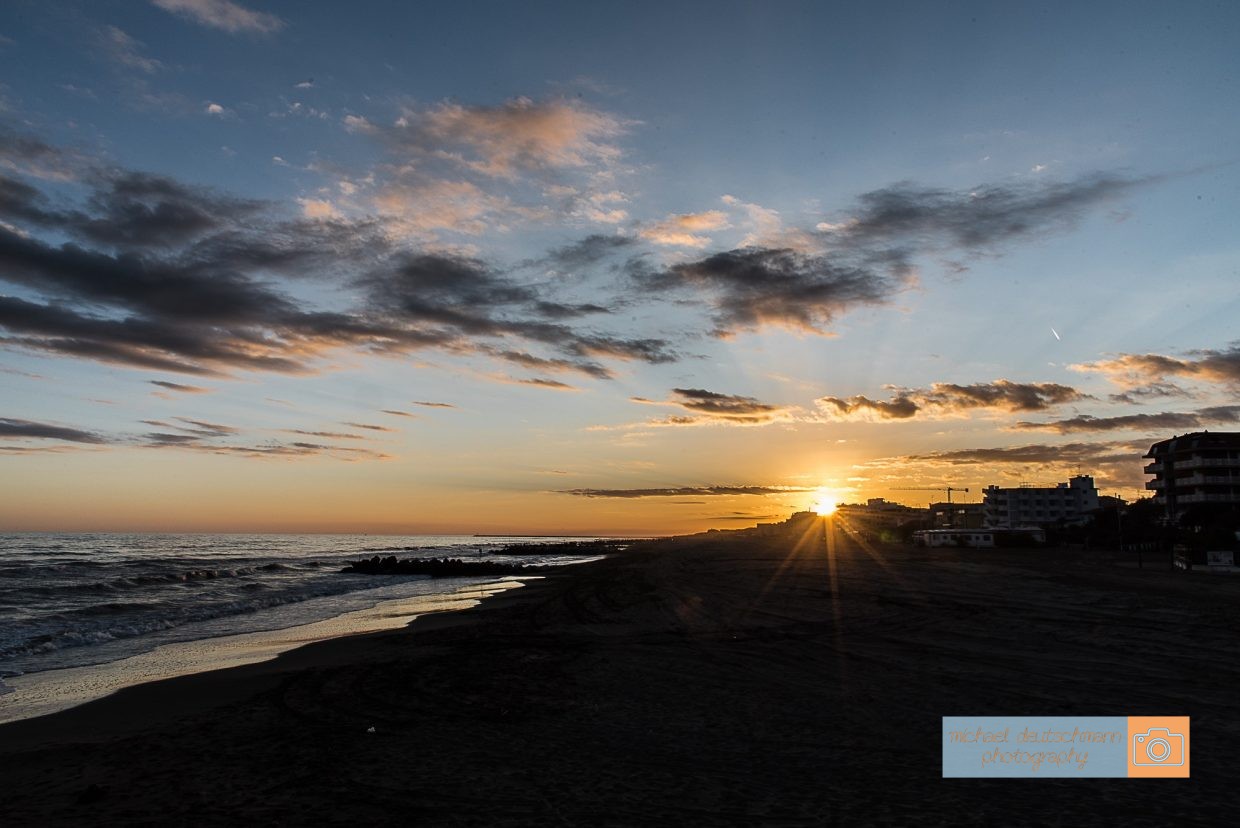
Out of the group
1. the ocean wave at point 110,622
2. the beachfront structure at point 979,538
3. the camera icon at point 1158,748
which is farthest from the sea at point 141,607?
the beachfront structure at point 979,538

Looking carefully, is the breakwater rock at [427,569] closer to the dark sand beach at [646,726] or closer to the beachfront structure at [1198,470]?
the dark sand beach at [646,726]

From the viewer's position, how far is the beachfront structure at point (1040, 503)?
176050mm

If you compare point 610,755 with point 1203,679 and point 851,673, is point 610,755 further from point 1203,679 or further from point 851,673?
point 1203,679

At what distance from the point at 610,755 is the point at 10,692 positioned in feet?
47.0

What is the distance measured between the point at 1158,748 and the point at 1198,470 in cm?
12080

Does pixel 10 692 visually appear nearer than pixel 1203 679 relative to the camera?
No

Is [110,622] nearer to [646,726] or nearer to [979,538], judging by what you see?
[646,726]

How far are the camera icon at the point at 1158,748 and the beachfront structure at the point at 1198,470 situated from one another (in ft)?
368

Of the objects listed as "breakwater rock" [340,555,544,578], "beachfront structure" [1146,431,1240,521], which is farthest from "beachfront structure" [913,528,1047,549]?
"breakwater rock" [340,555,544,578]

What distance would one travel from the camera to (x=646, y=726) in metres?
10.8

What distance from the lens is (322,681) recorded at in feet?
49.2

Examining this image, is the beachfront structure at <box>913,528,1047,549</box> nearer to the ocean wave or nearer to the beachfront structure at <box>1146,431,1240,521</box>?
the beachfront structure at <box>1146,431,1240,521</box>

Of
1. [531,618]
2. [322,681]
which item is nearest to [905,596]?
[531,618]

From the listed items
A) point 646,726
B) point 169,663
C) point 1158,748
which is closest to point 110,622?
point 169,663
